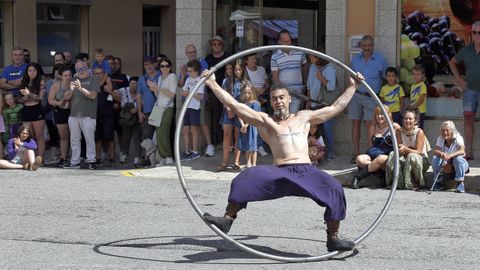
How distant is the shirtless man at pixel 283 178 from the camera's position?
8961 mm

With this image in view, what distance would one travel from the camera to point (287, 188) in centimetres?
906

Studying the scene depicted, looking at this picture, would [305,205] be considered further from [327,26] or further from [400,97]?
[327,26]

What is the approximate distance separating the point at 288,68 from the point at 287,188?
6.60m

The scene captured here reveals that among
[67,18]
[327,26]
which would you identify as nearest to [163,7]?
[67,18]

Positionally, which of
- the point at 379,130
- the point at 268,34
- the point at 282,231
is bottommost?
the point at 282,231

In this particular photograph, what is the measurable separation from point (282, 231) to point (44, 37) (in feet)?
45.5

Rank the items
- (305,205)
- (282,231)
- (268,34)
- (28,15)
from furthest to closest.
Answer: (28,15)
(268,34)
(305,205)
(282,231)

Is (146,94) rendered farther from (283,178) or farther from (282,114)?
(283,178)

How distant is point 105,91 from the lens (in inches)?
651

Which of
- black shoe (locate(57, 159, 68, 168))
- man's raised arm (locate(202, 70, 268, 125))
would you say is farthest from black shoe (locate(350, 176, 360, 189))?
black shoe (locate(57, 159, 68, 168))

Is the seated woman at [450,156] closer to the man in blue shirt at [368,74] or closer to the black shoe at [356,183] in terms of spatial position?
the black shoe at [356,183]

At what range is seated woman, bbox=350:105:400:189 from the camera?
44.8 ft

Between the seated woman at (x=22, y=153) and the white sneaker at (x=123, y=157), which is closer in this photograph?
the seated woman at (x=22, y=153)

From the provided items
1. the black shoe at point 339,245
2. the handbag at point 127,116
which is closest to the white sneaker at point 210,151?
the handbag at point 127,116
